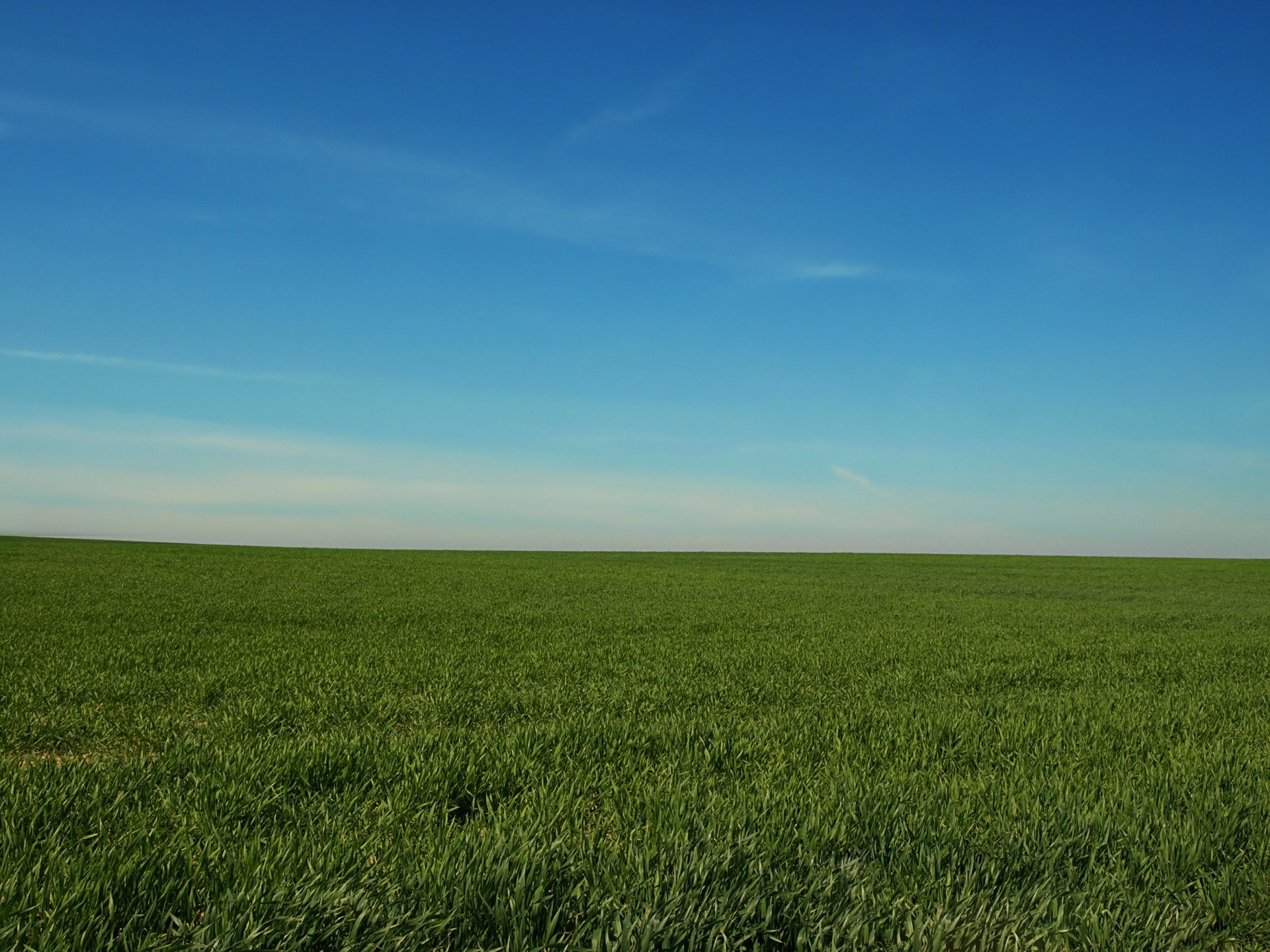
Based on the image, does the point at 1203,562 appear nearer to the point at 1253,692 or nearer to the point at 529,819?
the point at 1253,692

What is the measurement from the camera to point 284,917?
7.66 feet

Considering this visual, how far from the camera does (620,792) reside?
388cm

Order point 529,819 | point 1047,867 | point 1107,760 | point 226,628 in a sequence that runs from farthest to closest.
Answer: point 226,628 → point 1107,760 → point 529,819 → point 1047,867

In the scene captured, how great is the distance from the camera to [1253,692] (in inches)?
305

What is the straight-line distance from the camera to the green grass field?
2.53 m

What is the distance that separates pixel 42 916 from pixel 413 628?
9145 millimetres

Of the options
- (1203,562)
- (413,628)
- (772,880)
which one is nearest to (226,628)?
(413,628)

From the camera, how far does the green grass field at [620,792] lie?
2.53 m

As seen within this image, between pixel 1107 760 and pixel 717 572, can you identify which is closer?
pixel 1107 760

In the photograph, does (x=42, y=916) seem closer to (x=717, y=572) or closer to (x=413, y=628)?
(x=413, y=628)

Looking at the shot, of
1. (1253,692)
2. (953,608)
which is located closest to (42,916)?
(1253,692)

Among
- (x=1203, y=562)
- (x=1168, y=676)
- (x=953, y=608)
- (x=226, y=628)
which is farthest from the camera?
(x=1203, y=562)

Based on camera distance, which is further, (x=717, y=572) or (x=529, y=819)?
(x=717, y=572)

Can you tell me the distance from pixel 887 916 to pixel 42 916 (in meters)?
2.78
